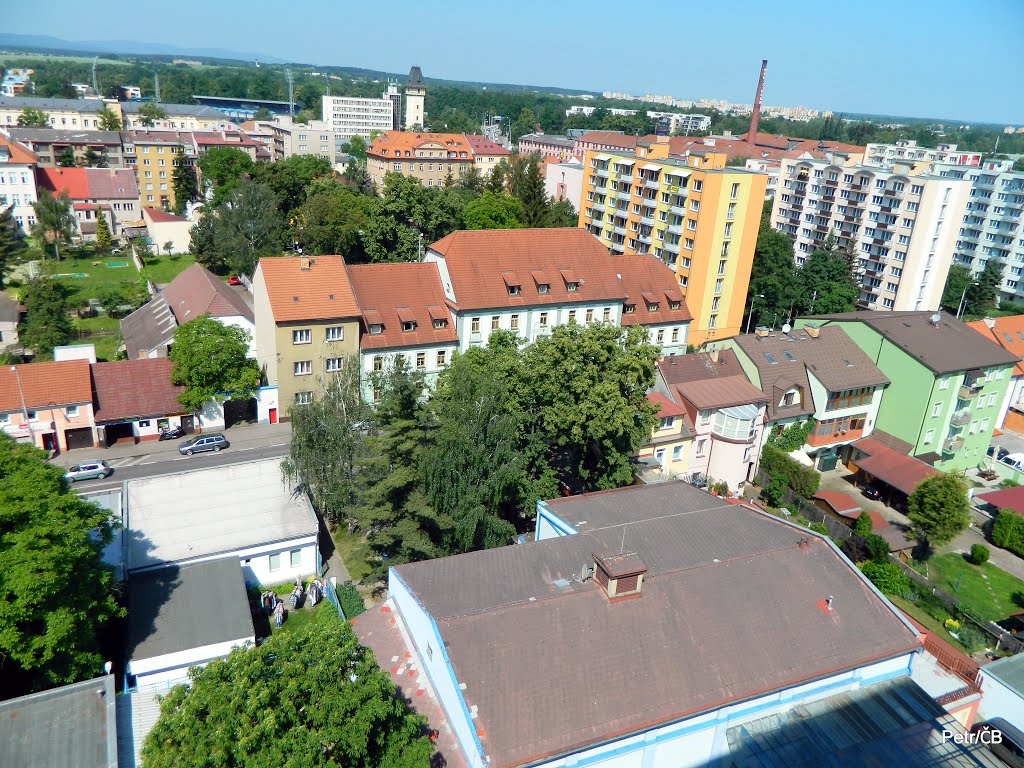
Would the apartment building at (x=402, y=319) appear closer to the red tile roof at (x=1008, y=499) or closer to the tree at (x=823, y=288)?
the red tile roof at (x=1008, y=499)

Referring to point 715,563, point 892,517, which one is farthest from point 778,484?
point 715,563

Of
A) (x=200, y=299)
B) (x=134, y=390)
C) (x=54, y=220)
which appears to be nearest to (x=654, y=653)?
(x=134, y=390)

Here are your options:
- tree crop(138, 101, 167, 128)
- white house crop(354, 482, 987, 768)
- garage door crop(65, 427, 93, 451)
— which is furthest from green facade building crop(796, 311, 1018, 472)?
tree crop(138, 101, 167, 128)

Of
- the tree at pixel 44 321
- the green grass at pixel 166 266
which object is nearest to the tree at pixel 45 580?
the tree at pixel 44 321

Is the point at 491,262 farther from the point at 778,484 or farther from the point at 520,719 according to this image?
the point at 520,719

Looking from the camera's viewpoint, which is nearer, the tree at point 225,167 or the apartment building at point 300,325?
the apartment building at point 300,325

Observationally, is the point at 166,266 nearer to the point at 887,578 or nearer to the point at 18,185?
the point at 18,185
